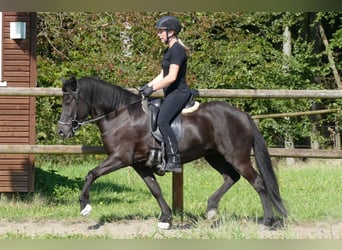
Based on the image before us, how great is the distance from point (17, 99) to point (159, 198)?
10.4 ft

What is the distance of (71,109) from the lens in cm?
681

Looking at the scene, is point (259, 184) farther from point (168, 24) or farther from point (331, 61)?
point (331, 61)

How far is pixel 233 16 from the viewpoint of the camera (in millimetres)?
16172

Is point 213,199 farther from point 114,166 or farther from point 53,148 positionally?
point 53,148

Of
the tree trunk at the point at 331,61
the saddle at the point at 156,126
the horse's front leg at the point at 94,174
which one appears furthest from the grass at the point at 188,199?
the tree trunk at the point at 331,61

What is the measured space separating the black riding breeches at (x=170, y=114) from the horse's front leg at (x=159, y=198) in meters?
0.54

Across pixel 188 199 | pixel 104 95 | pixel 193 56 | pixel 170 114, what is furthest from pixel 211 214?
pixel 193 56

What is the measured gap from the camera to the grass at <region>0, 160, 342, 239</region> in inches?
291

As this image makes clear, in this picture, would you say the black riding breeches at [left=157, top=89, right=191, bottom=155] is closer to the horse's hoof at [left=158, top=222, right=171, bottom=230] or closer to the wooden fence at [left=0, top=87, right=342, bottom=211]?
the wooden fence at [left=0, top=87, right=342, bottom=211]

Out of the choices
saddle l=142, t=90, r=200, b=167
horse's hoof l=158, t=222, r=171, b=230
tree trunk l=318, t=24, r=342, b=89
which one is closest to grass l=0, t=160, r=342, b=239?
horse's hoof l=158, t=222, r=171, b=230

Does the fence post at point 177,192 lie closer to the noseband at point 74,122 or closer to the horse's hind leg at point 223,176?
the horse's hind leg at point 223,176

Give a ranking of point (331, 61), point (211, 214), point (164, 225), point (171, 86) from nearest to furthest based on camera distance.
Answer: point (171, 86) → point (164, 225) → point (211, 214) → point (331, 61)

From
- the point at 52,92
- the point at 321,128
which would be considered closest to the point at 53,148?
the point at 52,92

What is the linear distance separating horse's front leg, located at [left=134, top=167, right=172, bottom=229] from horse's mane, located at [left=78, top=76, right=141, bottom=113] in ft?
2.24
